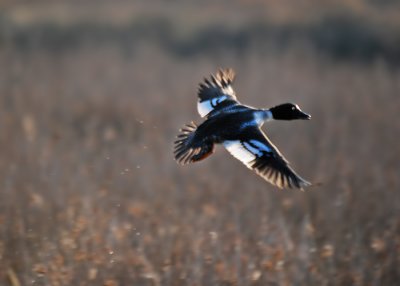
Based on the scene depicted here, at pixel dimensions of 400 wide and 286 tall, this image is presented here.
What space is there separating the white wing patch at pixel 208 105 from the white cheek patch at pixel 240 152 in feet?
1.75

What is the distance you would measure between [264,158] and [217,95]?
33.6 inches

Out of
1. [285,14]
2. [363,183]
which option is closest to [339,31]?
[285,14]

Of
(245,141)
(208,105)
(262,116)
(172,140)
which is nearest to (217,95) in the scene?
(208,105)

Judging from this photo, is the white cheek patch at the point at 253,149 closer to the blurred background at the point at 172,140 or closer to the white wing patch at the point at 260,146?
the white wing patch at the point at 260,146

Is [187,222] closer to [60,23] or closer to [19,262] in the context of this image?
[19,262]

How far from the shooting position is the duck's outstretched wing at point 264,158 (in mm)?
3627

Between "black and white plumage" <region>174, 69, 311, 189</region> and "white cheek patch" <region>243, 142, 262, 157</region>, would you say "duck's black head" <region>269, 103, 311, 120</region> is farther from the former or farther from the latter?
"white cheek patch" <region>243, 142, 262, 157</region>

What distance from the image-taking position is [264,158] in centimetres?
368

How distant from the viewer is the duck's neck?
381 centimetres

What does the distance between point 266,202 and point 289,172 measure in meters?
1.98

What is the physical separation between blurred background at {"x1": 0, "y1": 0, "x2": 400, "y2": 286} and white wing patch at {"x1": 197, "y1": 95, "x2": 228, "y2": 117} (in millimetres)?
806

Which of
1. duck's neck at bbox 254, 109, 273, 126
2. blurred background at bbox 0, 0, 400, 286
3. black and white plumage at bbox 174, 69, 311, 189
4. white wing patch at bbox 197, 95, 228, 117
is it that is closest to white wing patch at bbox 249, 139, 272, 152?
black and white plumage at bbox 174, 69, 311, 189

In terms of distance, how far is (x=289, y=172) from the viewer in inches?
Answer: 143

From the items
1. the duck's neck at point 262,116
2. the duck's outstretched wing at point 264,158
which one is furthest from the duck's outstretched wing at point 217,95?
the duck's outstretched wing at point 264,158
